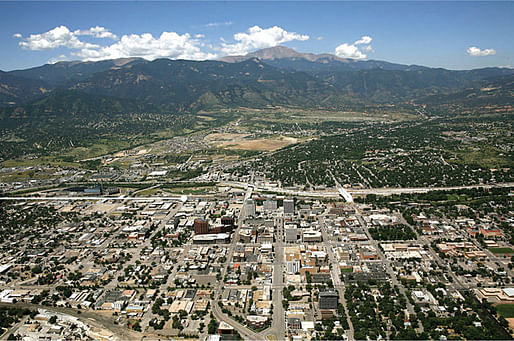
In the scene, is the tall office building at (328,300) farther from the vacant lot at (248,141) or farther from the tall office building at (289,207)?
the vacant lot at (248,141)

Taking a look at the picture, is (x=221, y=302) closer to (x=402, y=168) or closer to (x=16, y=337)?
(x=16, y=337)

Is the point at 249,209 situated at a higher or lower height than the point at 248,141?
lower

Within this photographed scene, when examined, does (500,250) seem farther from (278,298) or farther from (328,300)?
(278,298)

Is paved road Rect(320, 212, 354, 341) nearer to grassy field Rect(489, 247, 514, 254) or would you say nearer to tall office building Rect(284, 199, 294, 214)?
tall office building Rect(284, 199, 294, 214)

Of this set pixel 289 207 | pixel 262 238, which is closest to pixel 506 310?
pixel 262 238

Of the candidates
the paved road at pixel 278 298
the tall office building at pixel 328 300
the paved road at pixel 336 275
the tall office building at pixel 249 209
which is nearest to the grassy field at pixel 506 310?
the paved road at pixel 336 275

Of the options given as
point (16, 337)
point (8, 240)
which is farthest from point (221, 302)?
point (8, 240)
